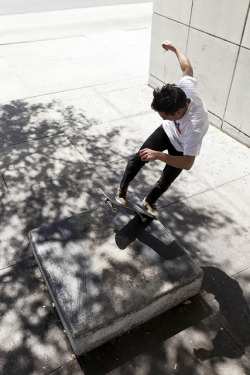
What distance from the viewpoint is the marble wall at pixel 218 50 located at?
256 inches

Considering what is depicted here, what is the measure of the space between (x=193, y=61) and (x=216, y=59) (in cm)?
78

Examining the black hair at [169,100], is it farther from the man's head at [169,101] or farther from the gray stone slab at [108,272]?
the gray stone slab at [108,272]

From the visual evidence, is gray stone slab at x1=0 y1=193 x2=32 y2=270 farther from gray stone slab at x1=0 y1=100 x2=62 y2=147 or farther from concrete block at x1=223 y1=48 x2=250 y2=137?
concrete block at x1=223 y1=48 x2=250 y2=137

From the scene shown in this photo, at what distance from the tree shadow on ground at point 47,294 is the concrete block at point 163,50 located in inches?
99.8

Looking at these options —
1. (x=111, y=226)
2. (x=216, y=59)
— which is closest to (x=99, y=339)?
(x=111, y=226)

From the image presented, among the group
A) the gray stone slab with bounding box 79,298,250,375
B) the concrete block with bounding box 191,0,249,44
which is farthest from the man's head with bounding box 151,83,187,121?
the concrete block with bounding box 191,0,249,44

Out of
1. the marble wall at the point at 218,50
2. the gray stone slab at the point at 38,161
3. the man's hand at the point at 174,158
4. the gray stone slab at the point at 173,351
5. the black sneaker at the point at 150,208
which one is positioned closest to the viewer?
the gray stone slab at the point at 173,351

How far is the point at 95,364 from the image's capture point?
3506 mm

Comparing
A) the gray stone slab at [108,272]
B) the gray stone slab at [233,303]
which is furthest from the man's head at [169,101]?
the gray stone slab at [233,303]

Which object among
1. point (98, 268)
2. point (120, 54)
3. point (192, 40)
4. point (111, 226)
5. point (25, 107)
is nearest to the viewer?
point (98, 268)

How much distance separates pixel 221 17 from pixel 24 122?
Answer: 4.91 metres

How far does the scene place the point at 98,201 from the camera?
5.59 m

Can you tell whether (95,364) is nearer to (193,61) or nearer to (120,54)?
(193,61)

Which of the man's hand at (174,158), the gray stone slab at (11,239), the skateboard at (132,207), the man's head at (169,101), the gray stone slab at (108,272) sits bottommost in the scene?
the gray stone slab at (11,239)
